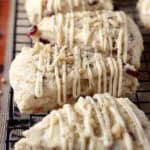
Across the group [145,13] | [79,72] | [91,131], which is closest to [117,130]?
[91,131]

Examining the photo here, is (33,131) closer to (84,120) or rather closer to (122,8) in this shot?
(84,120)

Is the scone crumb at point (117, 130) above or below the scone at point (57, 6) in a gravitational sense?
below

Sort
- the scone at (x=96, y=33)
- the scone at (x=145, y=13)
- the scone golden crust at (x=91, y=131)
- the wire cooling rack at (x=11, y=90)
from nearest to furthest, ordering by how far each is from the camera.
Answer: the scone golden crust at (x=91, y=131) → the wire cooling rack at (x=11, y=90) → the scone at (x=96, y=33) → the scone at (x=145, y=13)

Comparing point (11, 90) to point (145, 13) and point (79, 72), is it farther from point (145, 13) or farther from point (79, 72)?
point (145, 13)

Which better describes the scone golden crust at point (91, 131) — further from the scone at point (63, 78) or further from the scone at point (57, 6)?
the scone at point (57, 6)

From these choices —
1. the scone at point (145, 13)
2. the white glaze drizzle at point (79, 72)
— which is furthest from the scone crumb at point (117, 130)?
the scone at point (145, 13)
